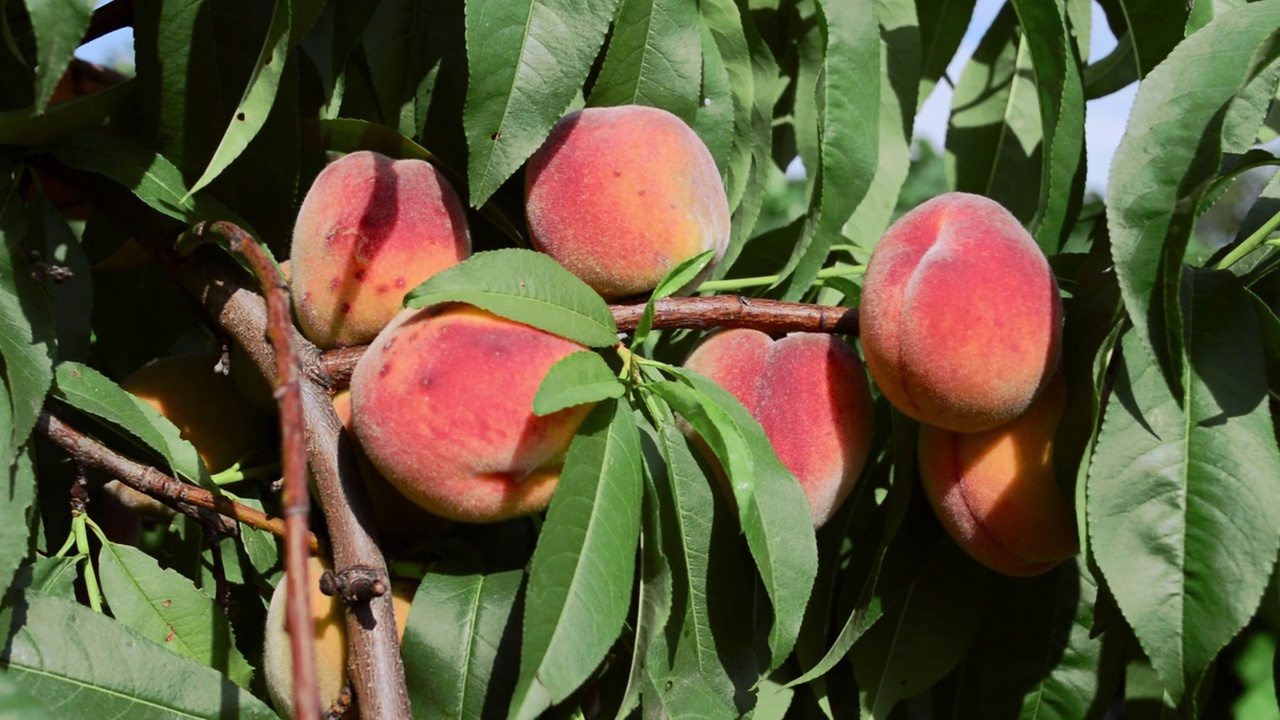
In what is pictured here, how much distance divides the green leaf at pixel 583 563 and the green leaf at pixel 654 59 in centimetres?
38

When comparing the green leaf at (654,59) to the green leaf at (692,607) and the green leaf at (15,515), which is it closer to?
the green leaf at (692,607)

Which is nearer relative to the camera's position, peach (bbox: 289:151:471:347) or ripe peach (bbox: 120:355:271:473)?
peach (bbox: 289:151:471:347)

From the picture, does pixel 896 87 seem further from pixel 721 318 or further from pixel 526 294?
→ pixel 526 294

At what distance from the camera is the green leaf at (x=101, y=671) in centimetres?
84

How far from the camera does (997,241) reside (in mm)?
1025

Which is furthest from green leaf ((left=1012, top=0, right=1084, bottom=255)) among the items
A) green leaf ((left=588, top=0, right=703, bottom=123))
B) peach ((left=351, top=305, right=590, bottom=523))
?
peach ((left=351, top=305, right=590, bottom=523))

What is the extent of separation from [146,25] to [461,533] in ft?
1.77

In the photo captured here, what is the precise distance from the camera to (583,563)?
810mm

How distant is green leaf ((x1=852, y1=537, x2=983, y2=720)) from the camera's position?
1.13m

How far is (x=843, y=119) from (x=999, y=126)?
499 millimetres

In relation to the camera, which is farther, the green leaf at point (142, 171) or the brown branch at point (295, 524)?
the green leaf at point (142, 171)

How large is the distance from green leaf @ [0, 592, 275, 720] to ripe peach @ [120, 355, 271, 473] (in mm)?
274

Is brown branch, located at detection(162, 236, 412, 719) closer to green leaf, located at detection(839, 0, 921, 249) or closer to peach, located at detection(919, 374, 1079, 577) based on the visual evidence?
peach, located at detection(919, 374, 1079, 577)

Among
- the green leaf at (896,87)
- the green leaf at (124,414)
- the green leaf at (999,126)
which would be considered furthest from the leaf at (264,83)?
the green leaf at (999,126)
